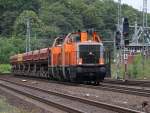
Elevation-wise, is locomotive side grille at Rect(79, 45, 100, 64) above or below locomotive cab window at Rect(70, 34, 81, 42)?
below

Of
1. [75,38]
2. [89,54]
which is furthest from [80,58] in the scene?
[75,38]

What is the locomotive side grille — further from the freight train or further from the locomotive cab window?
the locomotive cab window

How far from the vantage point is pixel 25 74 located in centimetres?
5606

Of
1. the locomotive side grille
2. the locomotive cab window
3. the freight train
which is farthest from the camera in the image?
the locomotive cab window

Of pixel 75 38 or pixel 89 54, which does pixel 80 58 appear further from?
pixel 75 38

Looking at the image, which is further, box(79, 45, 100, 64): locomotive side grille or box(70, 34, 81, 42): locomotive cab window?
box(70, 34, 81, 42): locomotive cab window

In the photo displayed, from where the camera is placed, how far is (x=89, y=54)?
3238 cm

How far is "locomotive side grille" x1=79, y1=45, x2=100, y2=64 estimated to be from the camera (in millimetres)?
32406

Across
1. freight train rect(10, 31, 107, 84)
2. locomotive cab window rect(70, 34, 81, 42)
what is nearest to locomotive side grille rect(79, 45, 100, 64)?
freight train rect(10, 31, 107, 84)

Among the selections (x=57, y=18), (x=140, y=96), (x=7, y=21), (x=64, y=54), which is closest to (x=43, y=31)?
(x=57, y=18)

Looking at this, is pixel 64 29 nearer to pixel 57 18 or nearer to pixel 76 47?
pixel 57 18

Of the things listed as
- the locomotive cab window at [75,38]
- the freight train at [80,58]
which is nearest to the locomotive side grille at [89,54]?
the freight train at [80,58]

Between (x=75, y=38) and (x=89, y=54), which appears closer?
(x=89, y=54)

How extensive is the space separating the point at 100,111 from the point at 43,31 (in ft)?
325
